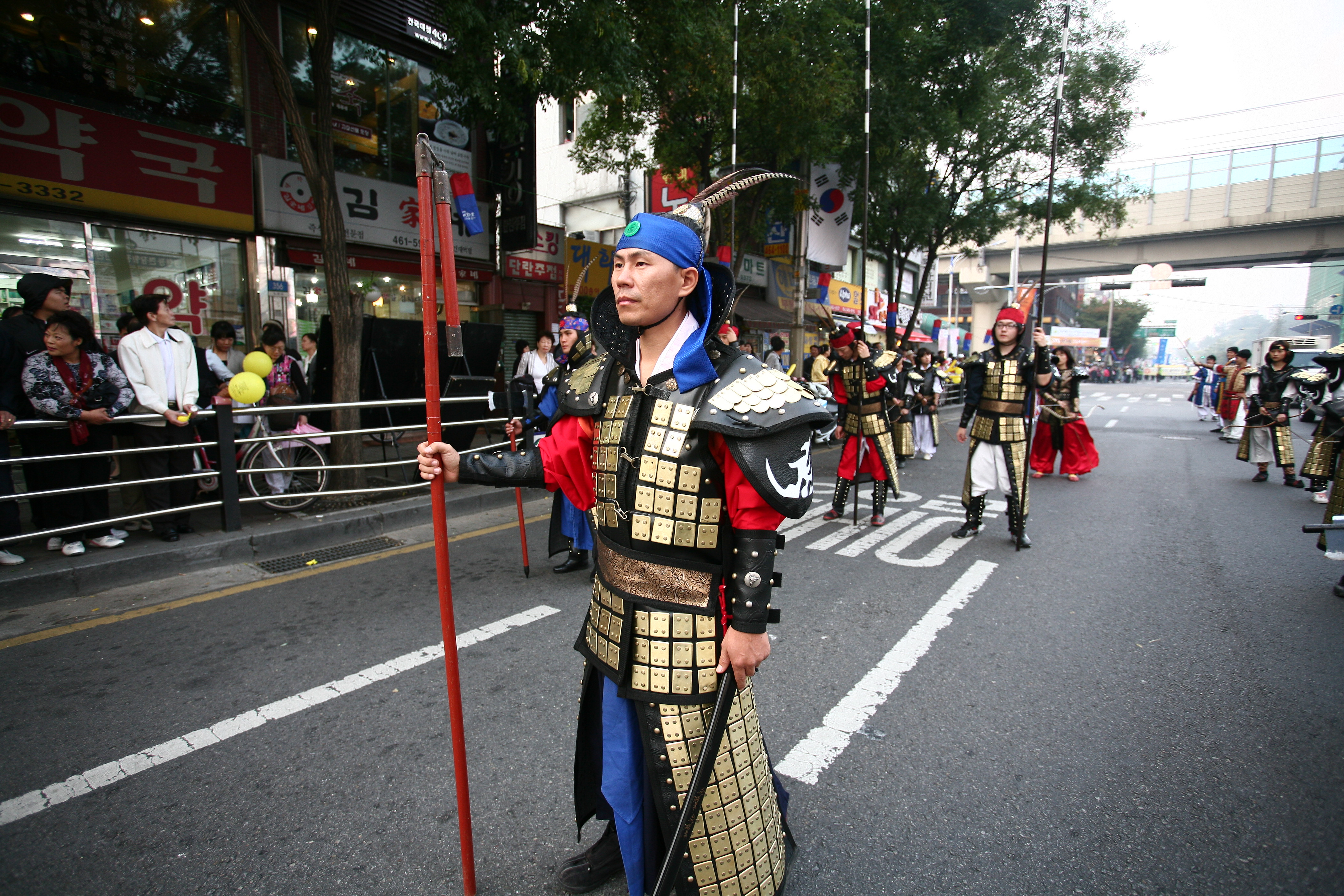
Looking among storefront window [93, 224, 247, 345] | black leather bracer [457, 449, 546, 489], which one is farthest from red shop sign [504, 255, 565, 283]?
black leather bracer [457, 449, 546, 489]

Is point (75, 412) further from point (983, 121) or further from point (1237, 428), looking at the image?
point (1237, 428)

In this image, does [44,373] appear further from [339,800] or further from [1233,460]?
[1233,460]

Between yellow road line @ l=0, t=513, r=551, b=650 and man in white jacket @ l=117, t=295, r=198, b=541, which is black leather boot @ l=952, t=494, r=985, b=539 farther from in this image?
man in white jacket @ l=117, t=295, r=198, b=541

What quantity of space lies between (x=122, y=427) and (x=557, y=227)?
37.4ft

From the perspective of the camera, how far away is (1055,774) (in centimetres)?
281

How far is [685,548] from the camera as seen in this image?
1.77 meters

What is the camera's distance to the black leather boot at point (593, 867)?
216 cm

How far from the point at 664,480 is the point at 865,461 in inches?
232

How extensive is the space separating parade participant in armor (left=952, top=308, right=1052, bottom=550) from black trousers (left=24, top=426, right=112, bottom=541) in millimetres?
7474

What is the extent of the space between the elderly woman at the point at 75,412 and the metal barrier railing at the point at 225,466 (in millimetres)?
82

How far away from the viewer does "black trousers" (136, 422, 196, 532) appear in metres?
5.75

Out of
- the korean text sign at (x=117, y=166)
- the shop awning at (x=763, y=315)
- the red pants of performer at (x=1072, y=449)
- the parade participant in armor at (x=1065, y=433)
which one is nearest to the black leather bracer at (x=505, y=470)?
the parade participant in armor at (x=1065, y=433)

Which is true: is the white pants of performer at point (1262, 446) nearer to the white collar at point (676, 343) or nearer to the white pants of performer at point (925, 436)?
the white pants of performer at point (925, 436)

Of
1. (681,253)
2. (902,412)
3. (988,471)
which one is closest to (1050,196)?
(988,471)
